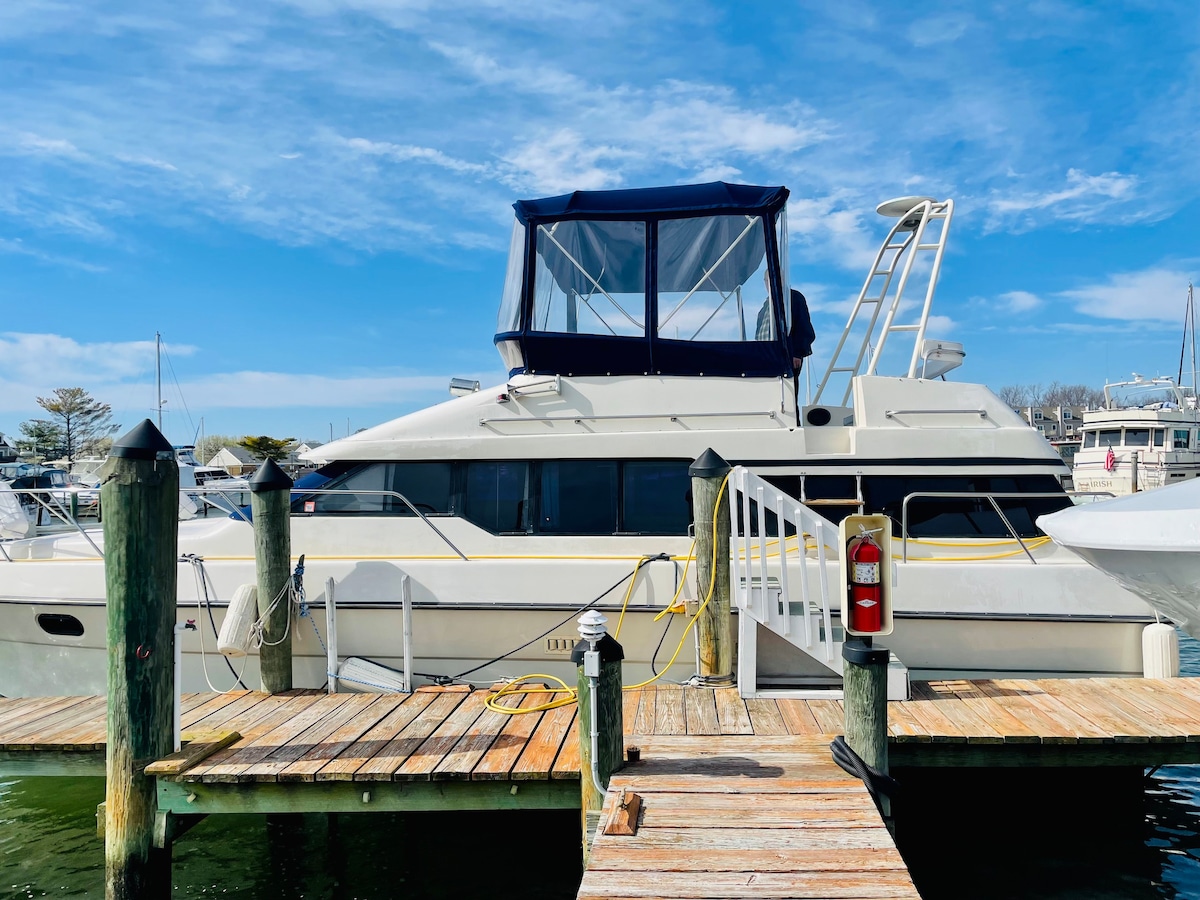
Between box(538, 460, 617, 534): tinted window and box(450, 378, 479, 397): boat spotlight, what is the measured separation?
111 centimetres

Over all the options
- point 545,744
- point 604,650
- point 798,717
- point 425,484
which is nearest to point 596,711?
point 604,650

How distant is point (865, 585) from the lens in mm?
4109

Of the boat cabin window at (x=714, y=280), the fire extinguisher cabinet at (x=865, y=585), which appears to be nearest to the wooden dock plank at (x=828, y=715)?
the fire extinguisher cabinet at (x=865, y=585)

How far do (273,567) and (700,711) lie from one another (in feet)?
10.2

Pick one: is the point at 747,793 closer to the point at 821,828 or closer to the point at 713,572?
the point at 821,828

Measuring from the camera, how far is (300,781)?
14.3 ft

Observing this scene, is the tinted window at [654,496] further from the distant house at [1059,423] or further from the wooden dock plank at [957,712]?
the distant house at [1059,423]

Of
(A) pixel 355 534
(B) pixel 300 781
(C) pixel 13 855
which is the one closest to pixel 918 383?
(A) pixel 355 534

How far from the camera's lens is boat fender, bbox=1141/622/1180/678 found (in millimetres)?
5645

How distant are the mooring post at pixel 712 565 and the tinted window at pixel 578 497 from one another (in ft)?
3.55

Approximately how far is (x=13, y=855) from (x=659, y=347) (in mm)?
5920

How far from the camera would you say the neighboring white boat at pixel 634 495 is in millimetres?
5891

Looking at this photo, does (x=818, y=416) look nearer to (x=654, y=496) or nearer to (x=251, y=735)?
(x=654, y=496)

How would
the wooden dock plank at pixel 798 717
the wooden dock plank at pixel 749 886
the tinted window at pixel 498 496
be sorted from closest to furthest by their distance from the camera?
the wooden dock plank at pixel 749 886 < the wooden dock plank at pixel 798 717 < the tinted window at pixel 498 496
